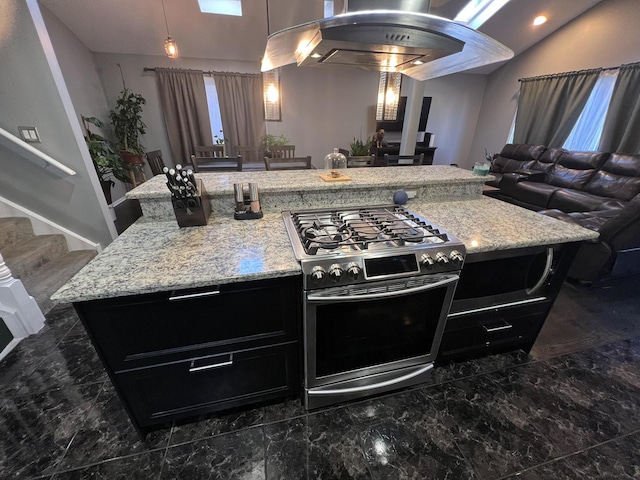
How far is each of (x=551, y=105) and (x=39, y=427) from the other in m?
7.20

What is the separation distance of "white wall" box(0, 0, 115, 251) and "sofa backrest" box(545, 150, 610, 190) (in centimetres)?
602

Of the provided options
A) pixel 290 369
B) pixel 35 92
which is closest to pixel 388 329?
pixel 290 369

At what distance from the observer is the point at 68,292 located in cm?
82

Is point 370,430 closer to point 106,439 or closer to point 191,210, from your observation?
point 106,439

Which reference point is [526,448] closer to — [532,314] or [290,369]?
[532,314]

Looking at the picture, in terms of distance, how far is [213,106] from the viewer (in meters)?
4.98

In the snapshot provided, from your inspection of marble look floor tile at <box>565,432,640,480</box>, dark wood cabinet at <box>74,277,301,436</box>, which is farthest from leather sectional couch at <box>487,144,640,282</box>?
dark wood cabinet at <box>74,277,301,436</box>

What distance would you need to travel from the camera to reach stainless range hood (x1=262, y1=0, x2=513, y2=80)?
0.99 m

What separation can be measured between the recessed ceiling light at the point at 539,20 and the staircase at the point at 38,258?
22.5ft

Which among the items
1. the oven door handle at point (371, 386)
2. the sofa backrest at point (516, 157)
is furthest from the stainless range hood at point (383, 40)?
the sofa backrest at point (516, 157)

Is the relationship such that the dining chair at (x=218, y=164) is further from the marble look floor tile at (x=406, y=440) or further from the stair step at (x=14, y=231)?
the marble look floor tile at (x=406, y=440)

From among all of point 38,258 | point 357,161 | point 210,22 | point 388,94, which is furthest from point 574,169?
point 38,258

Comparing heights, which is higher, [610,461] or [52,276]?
[52,276]

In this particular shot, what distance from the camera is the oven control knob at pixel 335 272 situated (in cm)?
96
